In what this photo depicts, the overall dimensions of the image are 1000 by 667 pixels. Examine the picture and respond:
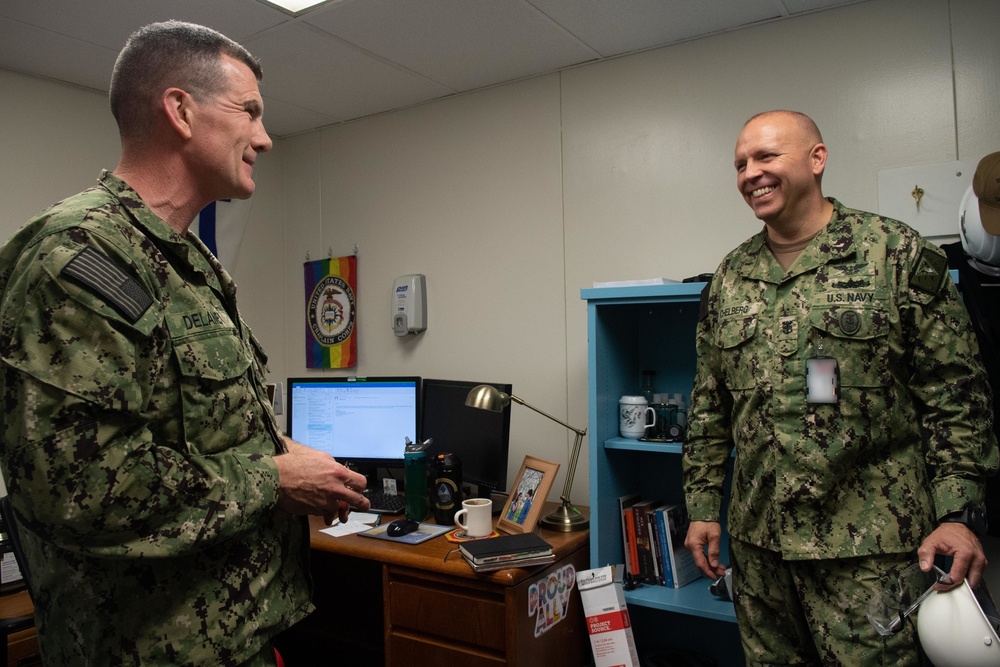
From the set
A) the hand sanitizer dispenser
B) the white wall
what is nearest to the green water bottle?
the white wall

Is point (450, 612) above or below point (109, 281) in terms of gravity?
below

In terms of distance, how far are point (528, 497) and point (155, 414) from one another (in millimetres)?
1353

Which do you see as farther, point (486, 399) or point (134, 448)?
point (486, 399)

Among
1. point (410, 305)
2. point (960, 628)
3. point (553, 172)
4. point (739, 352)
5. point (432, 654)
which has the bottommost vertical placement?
point (432, 654)

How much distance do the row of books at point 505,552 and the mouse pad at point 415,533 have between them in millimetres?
219

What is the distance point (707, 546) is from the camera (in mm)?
1637

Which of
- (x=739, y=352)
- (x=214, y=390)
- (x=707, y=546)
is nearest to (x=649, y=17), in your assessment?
(x=739, y=352)

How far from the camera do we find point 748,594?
1.54m

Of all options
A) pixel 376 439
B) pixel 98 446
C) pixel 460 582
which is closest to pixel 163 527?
pixel 98 446

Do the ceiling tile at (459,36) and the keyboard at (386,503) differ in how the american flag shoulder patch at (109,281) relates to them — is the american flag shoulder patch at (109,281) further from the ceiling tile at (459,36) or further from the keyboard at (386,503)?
the keyboard at (386,503)

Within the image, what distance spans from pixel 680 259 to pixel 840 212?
85 centimetres

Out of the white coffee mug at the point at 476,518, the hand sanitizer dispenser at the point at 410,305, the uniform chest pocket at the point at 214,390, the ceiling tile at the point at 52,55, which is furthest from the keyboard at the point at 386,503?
the ceiling tile at the point at 52,55

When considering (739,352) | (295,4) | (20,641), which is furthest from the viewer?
(295,4)

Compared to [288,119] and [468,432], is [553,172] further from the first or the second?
[288,119]
